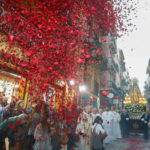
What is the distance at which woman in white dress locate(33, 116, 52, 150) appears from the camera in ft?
11.6

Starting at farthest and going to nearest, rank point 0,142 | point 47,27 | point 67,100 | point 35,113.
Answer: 1. point 67,100
2. point 47,27
3. point 35,113
4. point 0,142

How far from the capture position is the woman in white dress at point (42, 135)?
11.6 ft

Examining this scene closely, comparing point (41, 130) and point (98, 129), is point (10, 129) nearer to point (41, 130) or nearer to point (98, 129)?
point (41, 130)

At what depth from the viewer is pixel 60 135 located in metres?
4.67

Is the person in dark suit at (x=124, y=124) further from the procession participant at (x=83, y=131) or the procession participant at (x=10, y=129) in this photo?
the procession participant at (x=10, y=129)

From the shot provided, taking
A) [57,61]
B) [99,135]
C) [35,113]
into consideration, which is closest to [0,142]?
[35,113]

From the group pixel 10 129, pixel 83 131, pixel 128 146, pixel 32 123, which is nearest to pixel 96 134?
pixel 83 131

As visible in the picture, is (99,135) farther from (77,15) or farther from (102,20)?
(102,20)

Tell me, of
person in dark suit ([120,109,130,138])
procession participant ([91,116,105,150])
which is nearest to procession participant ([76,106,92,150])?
procession participant ([91,116,105,150])

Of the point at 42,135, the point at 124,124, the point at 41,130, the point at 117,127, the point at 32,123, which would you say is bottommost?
the point at 117,127

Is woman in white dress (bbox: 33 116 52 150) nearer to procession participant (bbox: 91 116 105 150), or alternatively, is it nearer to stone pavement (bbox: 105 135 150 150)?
procession participant (bbox: 91 116 105 150)

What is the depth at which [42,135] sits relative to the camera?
3.54m

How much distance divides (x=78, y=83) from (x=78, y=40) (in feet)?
11.7

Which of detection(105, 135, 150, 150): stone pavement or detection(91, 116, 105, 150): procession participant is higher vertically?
detection(91, 116, 105, 150): procession participant
